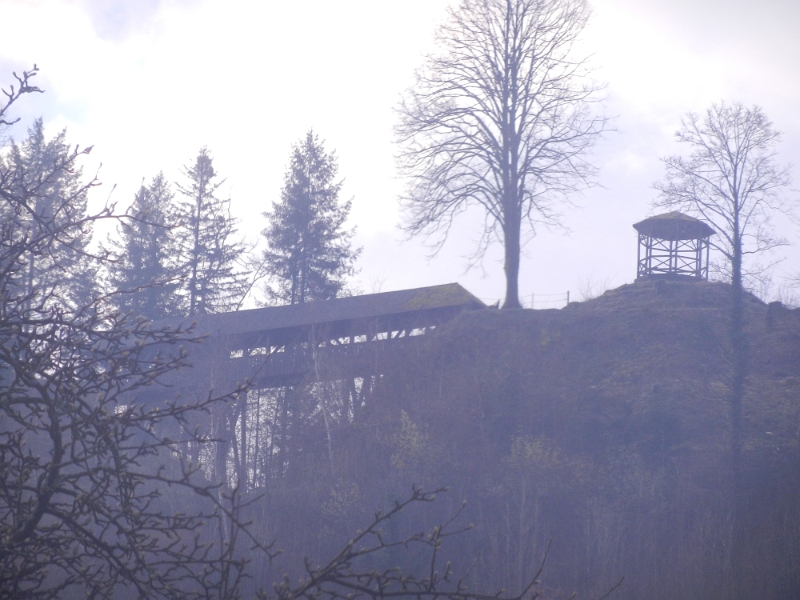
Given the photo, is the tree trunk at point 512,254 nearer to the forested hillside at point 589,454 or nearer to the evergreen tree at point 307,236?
the forested hillside at point 589,454

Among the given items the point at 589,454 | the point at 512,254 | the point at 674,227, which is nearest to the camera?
the point at 589,454

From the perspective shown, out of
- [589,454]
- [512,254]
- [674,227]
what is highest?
[674,227]

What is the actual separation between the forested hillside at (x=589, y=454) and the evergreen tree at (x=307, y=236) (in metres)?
10.4

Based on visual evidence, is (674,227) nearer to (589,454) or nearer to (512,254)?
(512,254)

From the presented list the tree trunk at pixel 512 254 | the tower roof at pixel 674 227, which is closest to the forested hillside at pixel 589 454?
the tree trunk at pixel 512 254

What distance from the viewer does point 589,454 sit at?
23.5m

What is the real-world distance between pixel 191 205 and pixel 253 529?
21051mm

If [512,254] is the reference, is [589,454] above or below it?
below

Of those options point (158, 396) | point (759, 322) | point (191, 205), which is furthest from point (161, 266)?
point (759, 322)

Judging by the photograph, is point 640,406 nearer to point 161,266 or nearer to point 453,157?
point 453,157

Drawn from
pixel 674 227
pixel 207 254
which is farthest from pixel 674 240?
pixel 207 254

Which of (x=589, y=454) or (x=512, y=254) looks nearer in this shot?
(x=589, y=454)

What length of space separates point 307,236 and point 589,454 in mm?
19525

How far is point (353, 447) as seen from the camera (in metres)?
25.2
